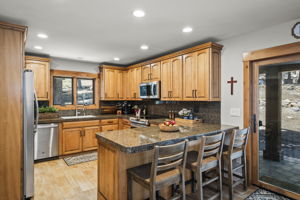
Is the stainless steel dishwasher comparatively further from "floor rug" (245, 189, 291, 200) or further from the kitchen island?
"floor rug" (245, 189, 291, 200)

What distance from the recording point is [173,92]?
381cm

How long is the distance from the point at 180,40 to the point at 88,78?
10.2ft

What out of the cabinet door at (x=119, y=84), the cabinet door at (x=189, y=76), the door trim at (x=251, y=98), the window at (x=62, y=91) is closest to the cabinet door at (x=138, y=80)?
the cabinet door at (x=119, y=84)

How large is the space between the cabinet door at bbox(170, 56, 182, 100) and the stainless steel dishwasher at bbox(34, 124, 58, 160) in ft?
8.97

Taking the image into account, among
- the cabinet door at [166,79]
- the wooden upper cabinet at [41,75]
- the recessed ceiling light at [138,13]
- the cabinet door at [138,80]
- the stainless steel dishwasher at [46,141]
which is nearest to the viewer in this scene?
the recessed ceiling light at [138,13]

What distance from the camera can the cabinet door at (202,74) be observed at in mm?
3133

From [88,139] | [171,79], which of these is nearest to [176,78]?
[171,79]

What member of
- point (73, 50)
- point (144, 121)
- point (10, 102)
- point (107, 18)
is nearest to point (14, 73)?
point (10, 102)

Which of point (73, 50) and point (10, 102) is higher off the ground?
point (73, 50)

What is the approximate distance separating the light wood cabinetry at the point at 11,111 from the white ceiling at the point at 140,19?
30 centimetres

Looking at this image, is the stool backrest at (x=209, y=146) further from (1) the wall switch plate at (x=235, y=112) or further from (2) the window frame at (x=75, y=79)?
(2) the window frame at (x=75, y=79)

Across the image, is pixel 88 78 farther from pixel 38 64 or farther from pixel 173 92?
pixel 173 92

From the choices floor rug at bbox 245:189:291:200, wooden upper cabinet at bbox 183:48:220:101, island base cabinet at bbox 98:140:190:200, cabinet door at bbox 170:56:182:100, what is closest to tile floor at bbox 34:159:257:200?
floor rug at bbox 245:189:291:200

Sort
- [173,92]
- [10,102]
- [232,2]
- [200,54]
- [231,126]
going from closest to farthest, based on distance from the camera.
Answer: [232,2], [10,102], [231,126], [200,54], [173,92]
